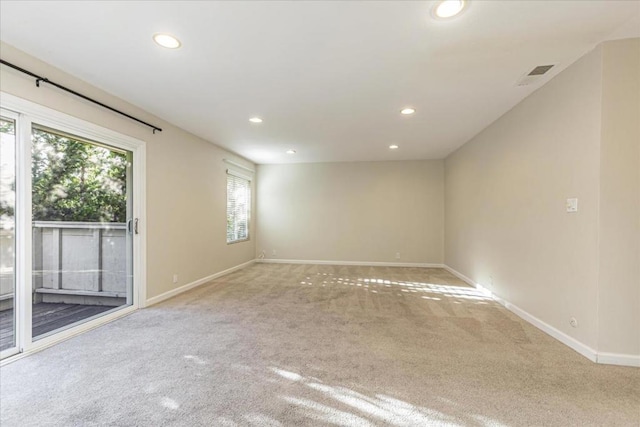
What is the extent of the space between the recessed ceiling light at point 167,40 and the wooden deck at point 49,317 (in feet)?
8.18

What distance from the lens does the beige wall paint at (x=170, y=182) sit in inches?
99.4

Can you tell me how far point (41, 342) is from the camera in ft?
8.18

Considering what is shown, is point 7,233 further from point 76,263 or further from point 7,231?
point 76,263

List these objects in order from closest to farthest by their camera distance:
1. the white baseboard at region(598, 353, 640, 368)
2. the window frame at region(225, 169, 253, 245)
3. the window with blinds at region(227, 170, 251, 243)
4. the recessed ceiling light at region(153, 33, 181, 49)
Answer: the recessed ceiling light at region(153, 33, 181, 49) < the white baseboard at region(598, 353, 640, 368) < the window frame at region(225, 169, 253, 245) < the window with blinds at region(227, 170, 251, 243)

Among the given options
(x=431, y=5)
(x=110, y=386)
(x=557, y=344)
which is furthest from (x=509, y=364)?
(x=110, y=386)

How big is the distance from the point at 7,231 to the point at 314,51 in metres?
2.88

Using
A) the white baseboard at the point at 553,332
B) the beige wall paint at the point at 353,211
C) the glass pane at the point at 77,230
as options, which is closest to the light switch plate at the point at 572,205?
the white baseboard at the point at 553,332

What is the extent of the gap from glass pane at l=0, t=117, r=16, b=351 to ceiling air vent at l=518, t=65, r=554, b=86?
4526 mm

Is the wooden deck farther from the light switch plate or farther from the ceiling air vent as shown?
the ceiling air vent

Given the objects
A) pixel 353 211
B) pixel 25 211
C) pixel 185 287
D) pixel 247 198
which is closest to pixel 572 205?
pixel 353 211

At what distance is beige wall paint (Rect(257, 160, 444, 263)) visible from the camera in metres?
6.59

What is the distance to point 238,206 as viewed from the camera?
6398 millimetres

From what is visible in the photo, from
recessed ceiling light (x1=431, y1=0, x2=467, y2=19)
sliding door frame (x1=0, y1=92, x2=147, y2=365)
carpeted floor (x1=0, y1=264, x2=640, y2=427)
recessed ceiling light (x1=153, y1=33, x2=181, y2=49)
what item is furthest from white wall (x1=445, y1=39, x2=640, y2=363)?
sliding door frame (x1=0, y1=92, x2=147, y2=365)

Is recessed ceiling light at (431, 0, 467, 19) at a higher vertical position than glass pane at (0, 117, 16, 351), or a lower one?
higher
